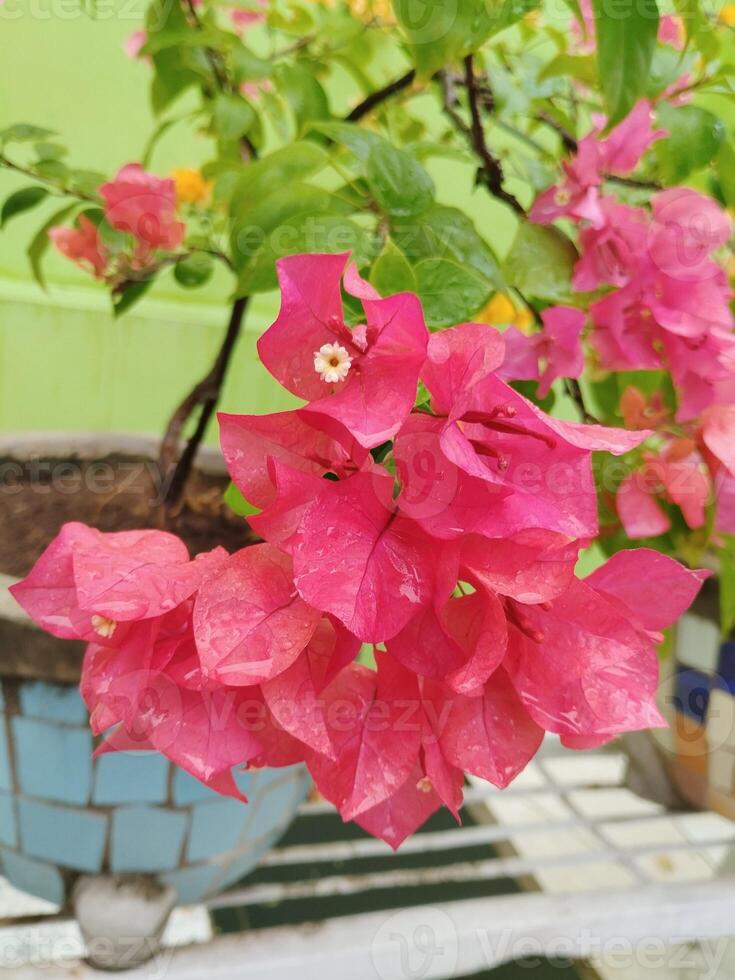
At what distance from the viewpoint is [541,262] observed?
307 mm

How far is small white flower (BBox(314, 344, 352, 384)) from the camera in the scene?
184mm

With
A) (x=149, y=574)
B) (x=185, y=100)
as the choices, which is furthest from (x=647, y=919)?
(x=185, y=100)

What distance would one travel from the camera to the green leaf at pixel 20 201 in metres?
0.42

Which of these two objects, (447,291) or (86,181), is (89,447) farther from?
(447,291)

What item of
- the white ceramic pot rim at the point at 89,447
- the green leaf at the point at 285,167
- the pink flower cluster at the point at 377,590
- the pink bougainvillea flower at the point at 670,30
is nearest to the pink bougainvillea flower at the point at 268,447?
the pink flower cluster at the point at 377,590

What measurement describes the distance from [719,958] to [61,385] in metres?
0.74

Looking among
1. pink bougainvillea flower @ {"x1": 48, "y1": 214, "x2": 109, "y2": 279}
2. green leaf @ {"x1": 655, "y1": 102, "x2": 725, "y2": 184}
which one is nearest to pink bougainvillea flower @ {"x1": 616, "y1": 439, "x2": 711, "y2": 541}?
green leaf @ {"x1": 655, "y1": 102, "x2": 725, "y2": 184}

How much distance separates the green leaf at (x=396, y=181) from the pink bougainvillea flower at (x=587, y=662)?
14 centimetres

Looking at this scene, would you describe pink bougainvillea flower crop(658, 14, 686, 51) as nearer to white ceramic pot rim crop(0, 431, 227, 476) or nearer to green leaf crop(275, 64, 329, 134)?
green leaf crop(275, 64, 329, 134)

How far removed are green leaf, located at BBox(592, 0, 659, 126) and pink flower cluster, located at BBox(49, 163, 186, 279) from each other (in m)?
0.25

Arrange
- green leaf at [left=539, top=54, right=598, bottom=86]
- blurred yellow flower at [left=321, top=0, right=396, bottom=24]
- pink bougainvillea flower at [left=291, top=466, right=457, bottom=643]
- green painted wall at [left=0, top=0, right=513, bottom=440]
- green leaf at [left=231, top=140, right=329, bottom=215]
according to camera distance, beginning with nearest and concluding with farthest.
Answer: pink bougainvillea flower at [left=291, top=466, right=457, bottom=643]
green leaf at [left=231, top=140, right=329, bottom=215]
green leaf at [left=539, top=54, right=598, bottom=86]
blurred yellow flower at [left=321, top=0, right=396, bottom=24]
green painted wall at [left=0, top=0, right=513, bottom=440]

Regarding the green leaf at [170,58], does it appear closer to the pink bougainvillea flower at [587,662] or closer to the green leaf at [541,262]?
the green leaf at [541,262]

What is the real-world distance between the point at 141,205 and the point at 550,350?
0.78 feet

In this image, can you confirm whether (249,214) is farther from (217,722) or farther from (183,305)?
(183,305)
